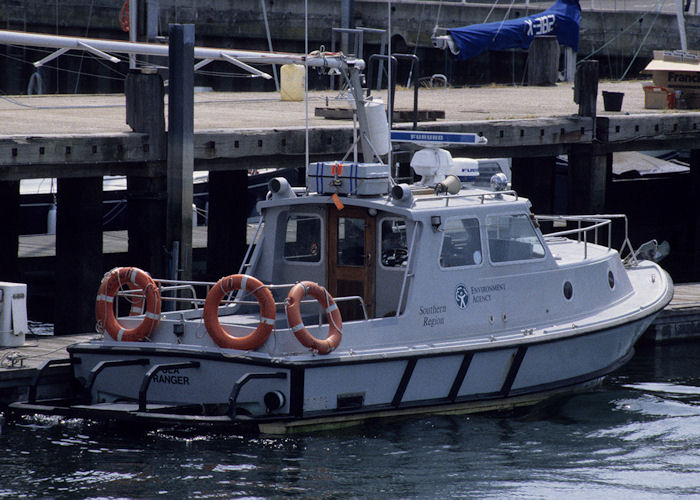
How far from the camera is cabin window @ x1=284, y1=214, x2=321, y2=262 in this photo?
11.8 metres

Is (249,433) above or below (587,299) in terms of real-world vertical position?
below

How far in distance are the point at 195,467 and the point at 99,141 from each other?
4.45 metres

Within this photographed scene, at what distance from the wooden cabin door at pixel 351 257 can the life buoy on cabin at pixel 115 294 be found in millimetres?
1813

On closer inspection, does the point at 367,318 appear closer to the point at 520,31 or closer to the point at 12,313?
the point at 12,313

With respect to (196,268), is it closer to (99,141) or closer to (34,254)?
(34,254)

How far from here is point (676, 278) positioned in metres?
20.1

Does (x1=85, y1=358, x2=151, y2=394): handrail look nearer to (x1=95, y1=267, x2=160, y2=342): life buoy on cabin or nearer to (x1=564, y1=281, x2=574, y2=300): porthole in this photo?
(x1=95, y1=267, x2=160, y2=342): life buoy on cabin

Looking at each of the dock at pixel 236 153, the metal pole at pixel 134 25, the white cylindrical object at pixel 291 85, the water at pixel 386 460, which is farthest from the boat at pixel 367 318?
the white cylindrical object at pixel 291 85

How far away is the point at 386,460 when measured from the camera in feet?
33.2

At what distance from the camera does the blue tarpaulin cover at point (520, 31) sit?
25.1 metres

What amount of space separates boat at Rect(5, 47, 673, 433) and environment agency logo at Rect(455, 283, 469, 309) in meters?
0.01

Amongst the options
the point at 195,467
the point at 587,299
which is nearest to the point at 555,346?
the point at 587,299

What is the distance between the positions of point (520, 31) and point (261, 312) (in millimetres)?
16969

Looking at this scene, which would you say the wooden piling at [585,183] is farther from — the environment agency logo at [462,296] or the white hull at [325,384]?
the environment agency logo at [462,296]
